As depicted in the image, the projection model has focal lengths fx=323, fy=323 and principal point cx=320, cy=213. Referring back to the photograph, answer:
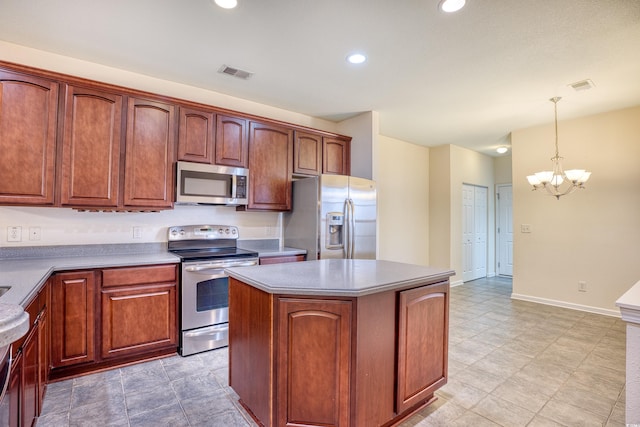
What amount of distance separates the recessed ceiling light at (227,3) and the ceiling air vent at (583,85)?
3299 millimetres

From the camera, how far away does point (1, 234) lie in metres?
2.55

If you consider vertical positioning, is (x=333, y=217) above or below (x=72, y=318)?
above

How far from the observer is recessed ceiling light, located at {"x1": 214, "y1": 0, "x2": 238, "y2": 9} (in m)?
2.04

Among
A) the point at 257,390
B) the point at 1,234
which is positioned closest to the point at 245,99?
the point at 1,234

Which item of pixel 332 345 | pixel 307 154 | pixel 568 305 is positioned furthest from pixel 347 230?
pixel 568 305

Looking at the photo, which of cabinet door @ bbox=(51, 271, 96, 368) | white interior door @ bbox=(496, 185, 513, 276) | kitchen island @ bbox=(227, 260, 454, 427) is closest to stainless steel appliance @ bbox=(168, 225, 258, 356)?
cabinet door @ bbox=(51, 271, 96, 368)

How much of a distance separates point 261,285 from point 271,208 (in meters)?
2.04

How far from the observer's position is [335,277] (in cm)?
186

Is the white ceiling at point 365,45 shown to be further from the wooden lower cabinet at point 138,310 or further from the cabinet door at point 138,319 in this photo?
the cabinet door at point 138,319

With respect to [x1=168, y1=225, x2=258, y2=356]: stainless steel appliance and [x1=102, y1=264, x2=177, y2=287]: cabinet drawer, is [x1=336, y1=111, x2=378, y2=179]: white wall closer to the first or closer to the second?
[x1=168, y1=225, x2=258, y2=356]: stainless steel appliance

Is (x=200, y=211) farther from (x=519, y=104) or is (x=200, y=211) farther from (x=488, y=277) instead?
(x=488, y=277)

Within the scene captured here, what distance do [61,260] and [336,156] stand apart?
9.95 ft

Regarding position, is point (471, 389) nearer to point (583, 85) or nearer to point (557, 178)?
point (557, 178)

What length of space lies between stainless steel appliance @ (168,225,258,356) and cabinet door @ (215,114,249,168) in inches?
31.4
